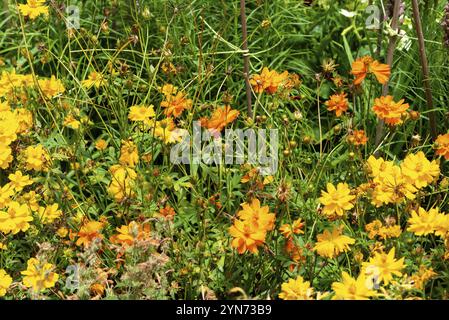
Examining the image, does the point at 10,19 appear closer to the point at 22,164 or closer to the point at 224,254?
the point at 22,164

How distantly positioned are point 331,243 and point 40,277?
82cm

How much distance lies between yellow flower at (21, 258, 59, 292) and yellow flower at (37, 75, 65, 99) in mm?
757

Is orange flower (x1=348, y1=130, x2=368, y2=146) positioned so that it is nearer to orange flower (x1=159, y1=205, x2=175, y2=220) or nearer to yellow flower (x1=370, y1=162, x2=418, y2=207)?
yellow flower (x1=370, y1=162, x2=418, y2=207)

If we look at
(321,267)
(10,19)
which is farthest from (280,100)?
(10,19)

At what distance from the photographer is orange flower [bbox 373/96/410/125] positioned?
2.93m

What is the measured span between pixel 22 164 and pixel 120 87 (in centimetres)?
52

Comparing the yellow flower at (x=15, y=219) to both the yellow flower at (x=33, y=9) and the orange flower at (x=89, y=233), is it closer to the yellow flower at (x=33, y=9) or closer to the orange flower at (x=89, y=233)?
the orange flower at (x=89, y=233)

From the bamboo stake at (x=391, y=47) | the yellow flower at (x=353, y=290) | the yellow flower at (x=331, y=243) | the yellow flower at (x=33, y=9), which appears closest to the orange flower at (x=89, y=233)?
the yellow flower at (x=331, y=243)

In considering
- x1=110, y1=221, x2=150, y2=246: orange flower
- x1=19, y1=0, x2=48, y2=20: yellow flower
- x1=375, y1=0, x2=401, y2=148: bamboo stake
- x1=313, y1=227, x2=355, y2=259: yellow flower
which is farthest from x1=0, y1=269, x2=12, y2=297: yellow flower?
x1=375, y1=0, x2=401, y2=148: bamboo stake

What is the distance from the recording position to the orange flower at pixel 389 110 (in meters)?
2.93

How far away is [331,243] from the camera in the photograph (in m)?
2.64

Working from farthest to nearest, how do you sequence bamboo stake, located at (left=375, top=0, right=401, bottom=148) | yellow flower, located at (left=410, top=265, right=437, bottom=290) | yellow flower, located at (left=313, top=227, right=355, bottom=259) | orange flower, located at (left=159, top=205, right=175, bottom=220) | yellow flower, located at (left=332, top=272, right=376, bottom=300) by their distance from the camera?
bamboo stake, located at (left=375, top=0, right=401, bottom=148) < orange flower, located at (left=159, top=205, right=175, bottom=220) < yellow flower, located at (left=313, top=227, right=355, bottom=259) < yellow flower, located at (left=410, top=265, right=437, bottom=290) < yellow flower, located at (left=332, top=272, right=376, bottom=300)

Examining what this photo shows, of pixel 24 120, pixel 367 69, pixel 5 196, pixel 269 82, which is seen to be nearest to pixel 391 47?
pixel 367 69

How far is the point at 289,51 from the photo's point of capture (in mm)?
3920
